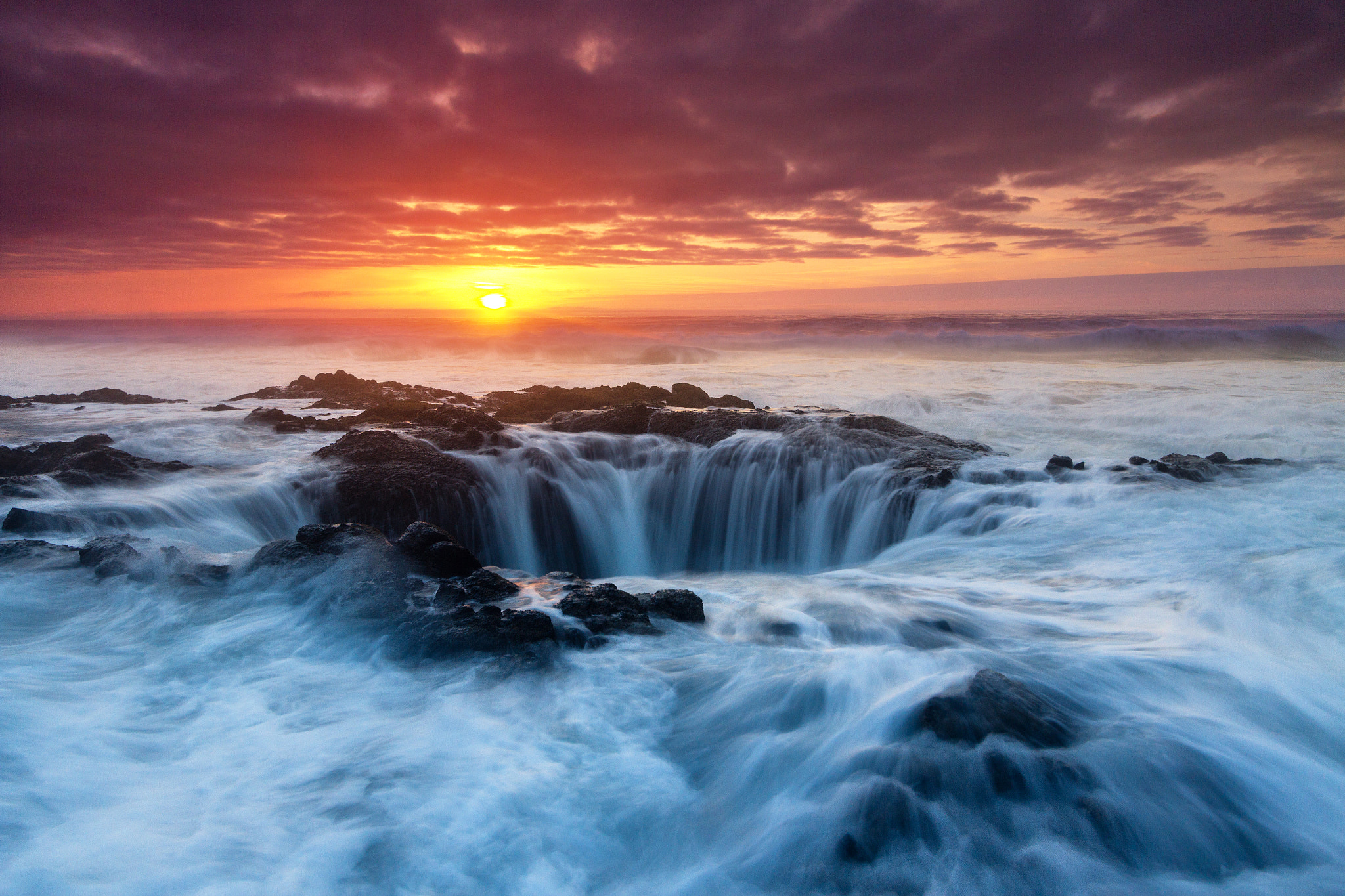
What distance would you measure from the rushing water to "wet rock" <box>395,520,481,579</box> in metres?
0.65

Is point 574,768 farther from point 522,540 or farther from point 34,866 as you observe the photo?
A: point 522,540

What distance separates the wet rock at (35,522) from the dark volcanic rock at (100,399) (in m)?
11.6

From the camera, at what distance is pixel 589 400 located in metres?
14.3

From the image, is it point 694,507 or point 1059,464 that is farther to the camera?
point 694,507

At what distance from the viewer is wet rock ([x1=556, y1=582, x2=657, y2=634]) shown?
5215 mm

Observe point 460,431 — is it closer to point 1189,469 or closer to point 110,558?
point 110,558

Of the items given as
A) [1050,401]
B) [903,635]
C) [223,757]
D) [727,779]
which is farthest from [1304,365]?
[223,757]

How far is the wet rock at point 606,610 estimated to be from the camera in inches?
205

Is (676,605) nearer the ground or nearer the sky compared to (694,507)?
nearer the sky

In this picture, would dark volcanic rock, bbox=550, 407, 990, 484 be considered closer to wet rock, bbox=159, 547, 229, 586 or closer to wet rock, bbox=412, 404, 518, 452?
wet rock, bbox=412, 404, 518, 452

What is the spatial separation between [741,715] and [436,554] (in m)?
2.90

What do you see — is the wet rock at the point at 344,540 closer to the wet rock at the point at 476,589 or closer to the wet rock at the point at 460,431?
the wet rock at the point at 476,589

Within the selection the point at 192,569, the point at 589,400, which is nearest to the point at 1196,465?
the point at 589,400

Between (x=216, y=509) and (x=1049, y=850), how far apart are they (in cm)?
829
